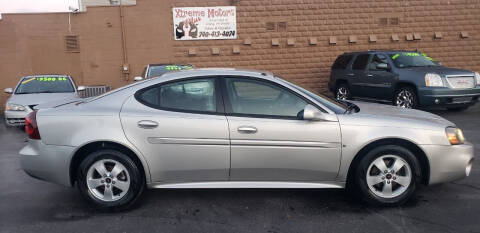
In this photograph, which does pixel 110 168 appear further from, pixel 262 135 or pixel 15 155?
pixel 15 155

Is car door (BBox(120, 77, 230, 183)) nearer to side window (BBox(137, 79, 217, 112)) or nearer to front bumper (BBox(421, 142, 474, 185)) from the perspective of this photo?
side window (BBox(137, 79, 217, 112))

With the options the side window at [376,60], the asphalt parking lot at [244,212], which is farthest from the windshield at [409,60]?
the asphalt parking lot at [244,212]

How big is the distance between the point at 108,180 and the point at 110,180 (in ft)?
0.07

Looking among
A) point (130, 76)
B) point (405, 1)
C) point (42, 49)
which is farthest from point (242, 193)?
point (405, 1)

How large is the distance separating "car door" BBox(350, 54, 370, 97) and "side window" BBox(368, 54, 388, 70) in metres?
0.21

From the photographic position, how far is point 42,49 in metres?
14.1

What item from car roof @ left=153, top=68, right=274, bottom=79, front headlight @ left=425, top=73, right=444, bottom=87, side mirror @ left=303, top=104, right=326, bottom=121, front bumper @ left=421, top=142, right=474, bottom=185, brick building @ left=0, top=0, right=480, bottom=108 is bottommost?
front bumper @ left=421, top=142, right=474, bottom=185

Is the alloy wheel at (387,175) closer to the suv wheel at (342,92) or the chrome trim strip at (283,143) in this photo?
the chrome trim strip at (283,143)

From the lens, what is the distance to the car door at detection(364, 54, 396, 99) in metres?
11.0

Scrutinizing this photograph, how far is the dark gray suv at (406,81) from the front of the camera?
10.1 m

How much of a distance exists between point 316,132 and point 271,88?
0.67m

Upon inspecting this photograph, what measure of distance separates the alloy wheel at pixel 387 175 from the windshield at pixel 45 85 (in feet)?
27.4

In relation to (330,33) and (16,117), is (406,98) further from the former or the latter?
(16,117)

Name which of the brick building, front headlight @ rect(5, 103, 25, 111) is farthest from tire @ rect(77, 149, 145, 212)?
the brick building
